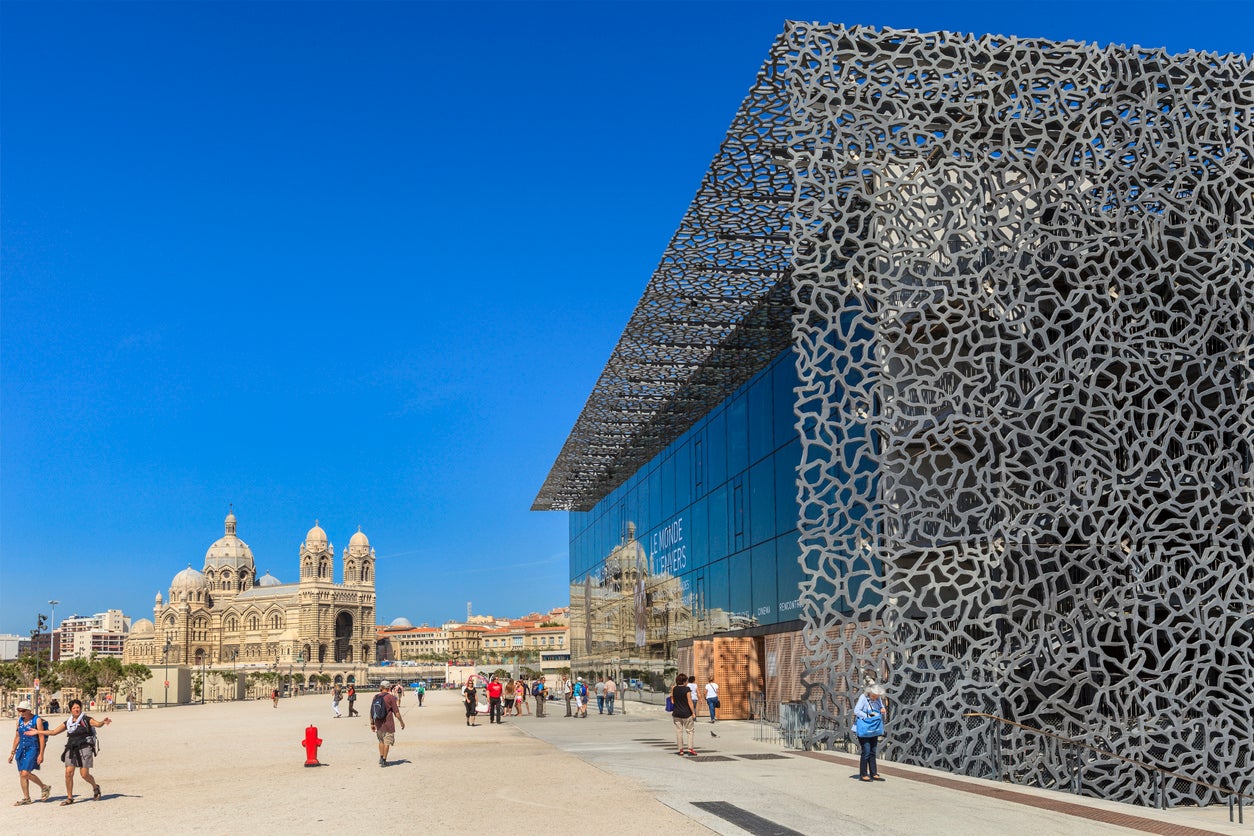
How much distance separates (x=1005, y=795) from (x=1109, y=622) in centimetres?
525

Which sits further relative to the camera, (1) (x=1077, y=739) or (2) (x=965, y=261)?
(2) (x=965, y=261)

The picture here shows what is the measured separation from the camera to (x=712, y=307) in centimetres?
2959

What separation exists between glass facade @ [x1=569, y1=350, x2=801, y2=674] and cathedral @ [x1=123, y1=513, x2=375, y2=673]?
11135 centimetres

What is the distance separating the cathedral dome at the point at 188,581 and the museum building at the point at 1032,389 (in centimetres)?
16074

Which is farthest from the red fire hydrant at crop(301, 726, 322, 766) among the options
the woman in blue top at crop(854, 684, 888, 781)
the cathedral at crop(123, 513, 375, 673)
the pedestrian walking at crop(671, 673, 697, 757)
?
the cathedral at crop(123, 513, 375, 673)

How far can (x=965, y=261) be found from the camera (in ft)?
65.8

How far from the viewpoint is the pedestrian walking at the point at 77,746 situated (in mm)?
15258

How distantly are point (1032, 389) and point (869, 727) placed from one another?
7.00 meters

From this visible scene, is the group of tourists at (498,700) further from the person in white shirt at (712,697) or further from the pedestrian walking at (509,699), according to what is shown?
the person in white shirt at (712,697)

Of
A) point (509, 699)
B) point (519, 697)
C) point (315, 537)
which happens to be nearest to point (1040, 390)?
point (509, 699)

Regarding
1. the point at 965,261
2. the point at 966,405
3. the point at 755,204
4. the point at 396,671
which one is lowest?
the point at 396,671

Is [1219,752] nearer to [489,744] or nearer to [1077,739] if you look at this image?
[1077,739]

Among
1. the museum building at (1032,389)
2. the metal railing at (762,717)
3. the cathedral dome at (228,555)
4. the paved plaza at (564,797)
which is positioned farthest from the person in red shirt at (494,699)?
the cathedral dome at (228,555)

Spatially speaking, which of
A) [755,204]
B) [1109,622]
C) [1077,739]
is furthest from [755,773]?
[755,204]
